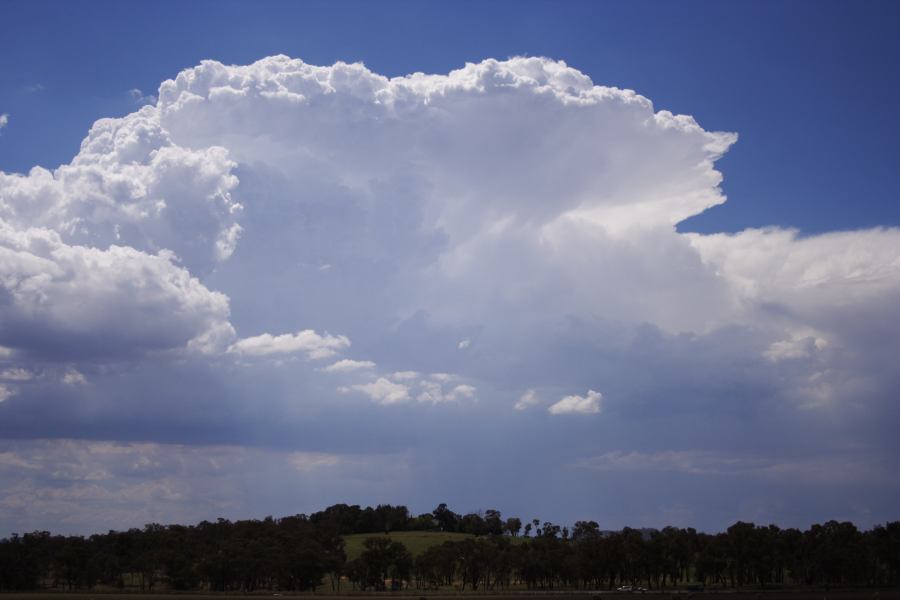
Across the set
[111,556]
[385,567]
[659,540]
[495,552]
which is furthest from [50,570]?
[659,540]

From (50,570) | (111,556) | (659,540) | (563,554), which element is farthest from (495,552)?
(50,570)

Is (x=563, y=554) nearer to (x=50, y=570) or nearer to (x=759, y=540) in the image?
(x=759, y=540)

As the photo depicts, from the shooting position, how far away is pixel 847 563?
187 meters

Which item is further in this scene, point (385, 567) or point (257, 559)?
point (385, 567)

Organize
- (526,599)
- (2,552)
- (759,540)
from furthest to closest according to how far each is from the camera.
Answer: (759,540), (2,552), (526,599)

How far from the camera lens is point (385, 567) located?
7574 inches

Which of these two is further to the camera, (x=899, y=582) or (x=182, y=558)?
(x=899, y=582)

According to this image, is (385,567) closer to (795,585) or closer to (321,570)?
(321,570)

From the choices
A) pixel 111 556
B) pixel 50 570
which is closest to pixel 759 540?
pixel 111 556

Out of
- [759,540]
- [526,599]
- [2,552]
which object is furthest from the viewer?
[759,540]

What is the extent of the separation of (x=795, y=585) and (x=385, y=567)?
89.0 metres

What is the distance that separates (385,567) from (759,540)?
79.5m

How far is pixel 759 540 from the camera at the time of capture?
191m

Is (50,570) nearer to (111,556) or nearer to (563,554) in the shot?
(111,556)
